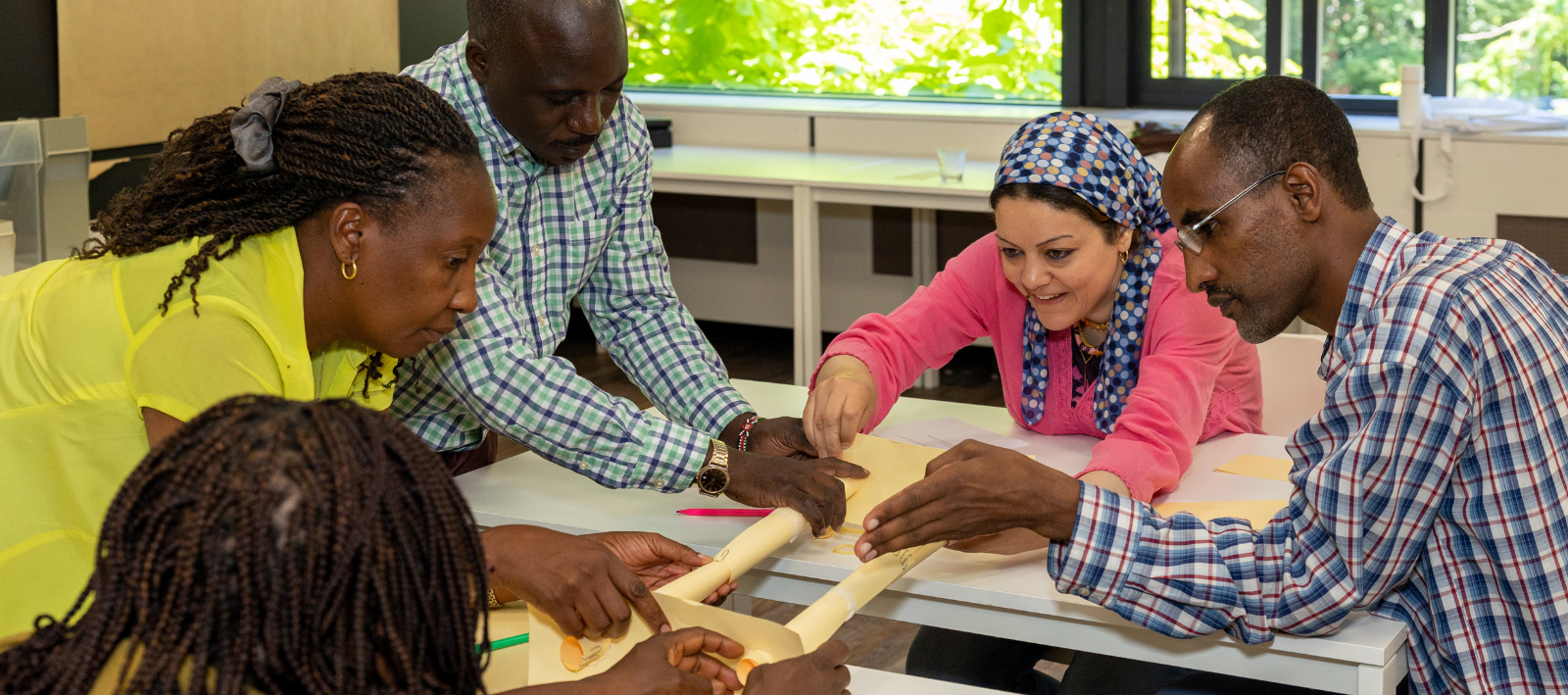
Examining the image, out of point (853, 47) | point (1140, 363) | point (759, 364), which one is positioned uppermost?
point (853, 47)

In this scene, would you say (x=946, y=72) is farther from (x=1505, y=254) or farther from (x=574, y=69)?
(x=1505, y=254)

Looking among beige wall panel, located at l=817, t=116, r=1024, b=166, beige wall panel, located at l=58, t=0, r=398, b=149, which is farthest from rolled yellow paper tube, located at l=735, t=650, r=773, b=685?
beige wall panel, located at l=817, t=116, r=1024, b=166

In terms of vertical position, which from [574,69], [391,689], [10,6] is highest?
[10,6]

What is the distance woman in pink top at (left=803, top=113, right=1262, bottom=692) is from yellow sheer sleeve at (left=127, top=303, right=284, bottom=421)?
2.85 ft

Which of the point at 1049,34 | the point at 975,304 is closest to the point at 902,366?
the point at 975,304

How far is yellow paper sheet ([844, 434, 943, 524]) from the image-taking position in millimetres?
1801

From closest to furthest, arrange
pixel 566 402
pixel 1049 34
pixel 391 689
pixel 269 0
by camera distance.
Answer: pixel 391 689 → pixel 566 402 → pixel 269 0 → pixel 1049 34

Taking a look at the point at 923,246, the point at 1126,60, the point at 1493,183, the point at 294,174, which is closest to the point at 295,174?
the point at 294,174

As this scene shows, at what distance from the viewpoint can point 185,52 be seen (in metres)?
4.28

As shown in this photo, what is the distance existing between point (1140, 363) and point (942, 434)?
0.33 m

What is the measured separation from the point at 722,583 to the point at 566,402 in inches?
15.3

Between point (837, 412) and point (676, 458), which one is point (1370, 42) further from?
point (676, 458)

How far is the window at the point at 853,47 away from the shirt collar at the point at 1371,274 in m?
4.04

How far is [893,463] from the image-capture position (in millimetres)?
1900
